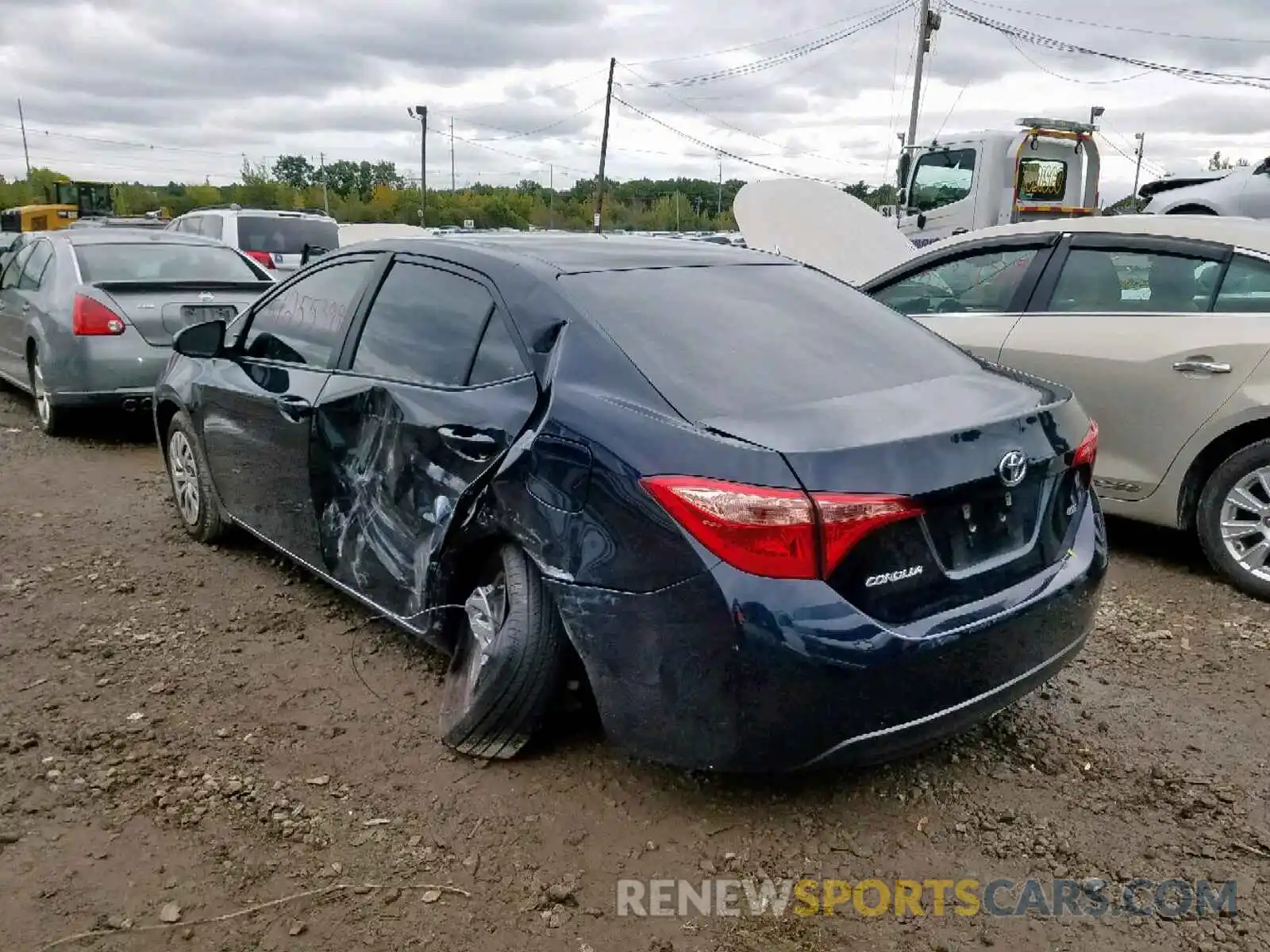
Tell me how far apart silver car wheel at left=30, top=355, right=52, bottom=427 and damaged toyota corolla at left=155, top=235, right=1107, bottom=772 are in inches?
183

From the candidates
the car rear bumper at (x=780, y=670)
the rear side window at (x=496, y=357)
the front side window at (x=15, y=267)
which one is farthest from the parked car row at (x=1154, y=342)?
the front side window at (x=15, y=267)

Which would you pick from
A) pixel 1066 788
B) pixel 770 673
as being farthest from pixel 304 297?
pixel 1066 788

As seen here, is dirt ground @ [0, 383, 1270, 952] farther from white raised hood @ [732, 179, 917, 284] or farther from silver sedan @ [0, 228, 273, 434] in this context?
white raised hood @ [732, 179, 917, 284]

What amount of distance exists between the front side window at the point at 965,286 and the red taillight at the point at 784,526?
3.33 m

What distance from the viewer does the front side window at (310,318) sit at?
379cm

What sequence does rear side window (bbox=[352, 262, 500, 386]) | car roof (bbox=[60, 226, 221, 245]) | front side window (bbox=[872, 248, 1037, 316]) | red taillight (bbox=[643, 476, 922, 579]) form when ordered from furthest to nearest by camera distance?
1. car roof (bbox=[60, 226, 221, 245])
2. front side window (bbox=[872, 248, 1037, 316])
3. rear side window (bbox=[352, 262, 500, 386])
4. red taillight (bbox=[643, 476, 922, 579])

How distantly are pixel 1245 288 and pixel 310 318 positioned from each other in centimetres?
385

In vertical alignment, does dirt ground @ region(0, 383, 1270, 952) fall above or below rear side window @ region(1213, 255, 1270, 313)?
below

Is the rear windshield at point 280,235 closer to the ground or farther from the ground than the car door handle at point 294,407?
farther from the ground

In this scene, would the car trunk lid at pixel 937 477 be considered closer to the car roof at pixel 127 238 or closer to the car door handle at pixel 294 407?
the car door handle at pixel 294 407

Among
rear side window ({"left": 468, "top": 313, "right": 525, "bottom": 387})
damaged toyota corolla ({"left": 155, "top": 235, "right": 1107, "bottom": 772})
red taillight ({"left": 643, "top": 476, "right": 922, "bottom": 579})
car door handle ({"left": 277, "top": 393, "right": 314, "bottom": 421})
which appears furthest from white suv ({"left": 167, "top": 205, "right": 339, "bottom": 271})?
red taillight ({"left": 643, "top": 476, "right": 922, "bottom": 579})

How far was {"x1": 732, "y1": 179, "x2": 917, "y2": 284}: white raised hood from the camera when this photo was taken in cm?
1088

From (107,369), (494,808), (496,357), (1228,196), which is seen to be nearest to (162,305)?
(107,369)

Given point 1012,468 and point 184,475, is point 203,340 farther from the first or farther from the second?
point 1012,468
